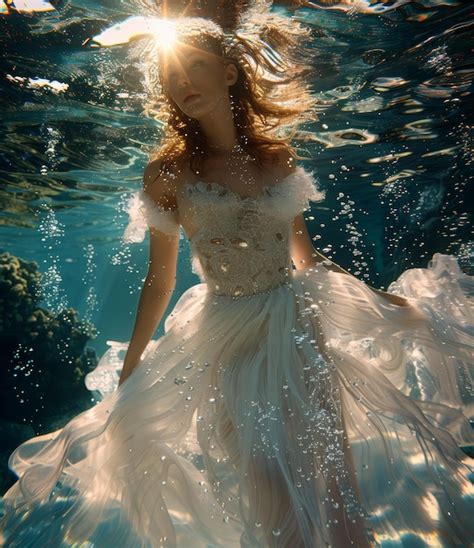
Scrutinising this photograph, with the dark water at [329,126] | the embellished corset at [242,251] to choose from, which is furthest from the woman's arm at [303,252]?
the dark water at [329,126]

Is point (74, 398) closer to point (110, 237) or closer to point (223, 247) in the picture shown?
point (223, 247)

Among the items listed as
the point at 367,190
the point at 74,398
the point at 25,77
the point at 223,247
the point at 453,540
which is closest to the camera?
the point at 453,540

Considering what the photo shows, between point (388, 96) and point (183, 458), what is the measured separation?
961cm

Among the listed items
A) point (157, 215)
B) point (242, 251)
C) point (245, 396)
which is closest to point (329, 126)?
point (157, 215)

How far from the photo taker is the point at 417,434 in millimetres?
2604

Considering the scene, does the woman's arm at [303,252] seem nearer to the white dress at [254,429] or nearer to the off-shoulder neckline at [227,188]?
the white dress at [254,429]

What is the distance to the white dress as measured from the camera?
8.13ft

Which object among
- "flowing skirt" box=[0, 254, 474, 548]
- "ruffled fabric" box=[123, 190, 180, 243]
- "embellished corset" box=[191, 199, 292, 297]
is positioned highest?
"ruffled fabric" box=[123, 190, 180, 243]

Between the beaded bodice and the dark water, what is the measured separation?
362cm

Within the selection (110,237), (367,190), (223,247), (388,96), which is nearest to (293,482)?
(223,247)

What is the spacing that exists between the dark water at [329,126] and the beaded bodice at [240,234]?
3.62 meters

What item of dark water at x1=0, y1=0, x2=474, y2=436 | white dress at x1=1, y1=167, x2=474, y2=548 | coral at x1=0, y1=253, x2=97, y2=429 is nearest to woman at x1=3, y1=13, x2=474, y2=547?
white dress at x1=1, y1=167, x2=474, y2=548

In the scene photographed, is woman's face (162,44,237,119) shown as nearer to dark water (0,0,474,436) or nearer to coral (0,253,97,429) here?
dark water (0,0,474,436)

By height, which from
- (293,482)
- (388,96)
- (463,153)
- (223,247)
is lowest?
(463,153)
